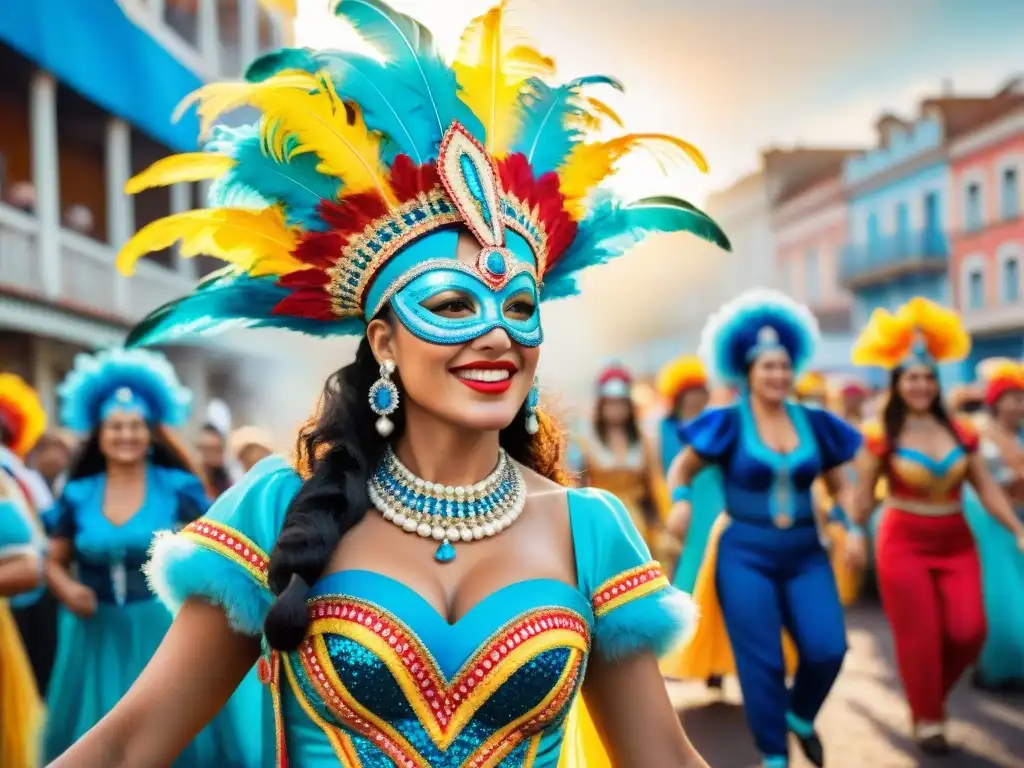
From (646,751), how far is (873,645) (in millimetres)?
6975

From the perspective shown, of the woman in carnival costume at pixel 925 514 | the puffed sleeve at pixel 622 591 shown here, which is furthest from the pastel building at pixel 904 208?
the puffed sleeve at pixel 622 591

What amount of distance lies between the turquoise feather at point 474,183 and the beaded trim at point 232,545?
715 millimetres

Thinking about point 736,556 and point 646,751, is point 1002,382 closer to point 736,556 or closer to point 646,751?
point 736,556

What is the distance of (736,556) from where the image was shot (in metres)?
5.00

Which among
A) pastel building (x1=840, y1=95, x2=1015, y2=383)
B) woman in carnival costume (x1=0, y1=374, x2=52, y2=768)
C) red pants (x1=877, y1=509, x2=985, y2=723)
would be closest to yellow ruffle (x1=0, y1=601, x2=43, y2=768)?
woman in carnival costume (x1=0, y1=374, x2=52, y2=768)

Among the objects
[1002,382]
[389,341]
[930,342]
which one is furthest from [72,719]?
[1002,382]

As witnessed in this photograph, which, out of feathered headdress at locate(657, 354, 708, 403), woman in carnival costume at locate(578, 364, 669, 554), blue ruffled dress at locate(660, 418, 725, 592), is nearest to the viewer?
blue ruffled dress at locate(660, 418, 725, 592)

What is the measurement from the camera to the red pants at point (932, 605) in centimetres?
562

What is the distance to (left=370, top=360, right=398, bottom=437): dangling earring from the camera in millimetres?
2084

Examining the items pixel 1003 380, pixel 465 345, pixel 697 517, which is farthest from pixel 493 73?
pixel 1003 380

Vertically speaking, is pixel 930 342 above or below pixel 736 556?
above

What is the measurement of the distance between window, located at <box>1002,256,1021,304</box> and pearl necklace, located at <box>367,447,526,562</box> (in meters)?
19.7

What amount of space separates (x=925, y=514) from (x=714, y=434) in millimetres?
1450

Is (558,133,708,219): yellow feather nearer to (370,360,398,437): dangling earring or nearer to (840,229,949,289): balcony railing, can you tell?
(370,360,398,437): dangling earring
